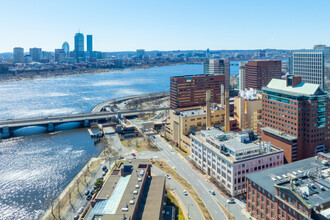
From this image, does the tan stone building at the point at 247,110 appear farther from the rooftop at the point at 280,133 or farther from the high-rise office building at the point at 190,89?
the high-rise office building at the point at 190,89

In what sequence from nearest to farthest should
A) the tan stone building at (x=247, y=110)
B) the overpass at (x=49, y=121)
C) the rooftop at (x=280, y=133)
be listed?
the rooftop at (x=280, y=133) < the tan stone building at (x=247, y=110) < the overpass at (x=49, y=121)

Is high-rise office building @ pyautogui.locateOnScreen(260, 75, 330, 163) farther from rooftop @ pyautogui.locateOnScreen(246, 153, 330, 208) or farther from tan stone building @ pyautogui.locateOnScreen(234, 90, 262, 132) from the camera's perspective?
tan stone building @ pyautogui.locateOnScreen(234, 90, 262, 132)

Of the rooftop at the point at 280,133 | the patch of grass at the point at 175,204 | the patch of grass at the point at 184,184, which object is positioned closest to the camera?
the patch of grass at the point at 175,204

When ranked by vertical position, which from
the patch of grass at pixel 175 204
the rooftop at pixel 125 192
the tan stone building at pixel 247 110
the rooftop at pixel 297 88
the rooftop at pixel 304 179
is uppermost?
the rooftop at pixel 297 88

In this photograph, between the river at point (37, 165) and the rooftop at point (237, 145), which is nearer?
the rooftop at point (237, 145)

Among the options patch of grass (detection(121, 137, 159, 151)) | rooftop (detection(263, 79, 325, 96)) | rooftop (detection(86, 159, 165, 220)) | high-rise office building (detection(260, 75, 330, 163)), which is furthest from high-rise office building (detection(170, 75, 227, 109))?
rooftop (detection(86, 159, 165, 220))

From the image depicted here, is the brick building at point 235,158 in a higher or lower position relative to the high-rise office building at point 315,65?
lower

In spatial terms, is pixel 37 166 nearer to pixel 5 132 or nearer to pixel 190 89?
pixel 5 132

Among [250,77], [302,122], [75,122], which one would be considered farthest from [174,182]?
[250,77]

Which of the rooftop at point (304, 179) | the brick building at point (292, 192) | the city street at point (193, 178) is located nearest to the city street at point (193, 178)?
the city street at point (193, 178)
